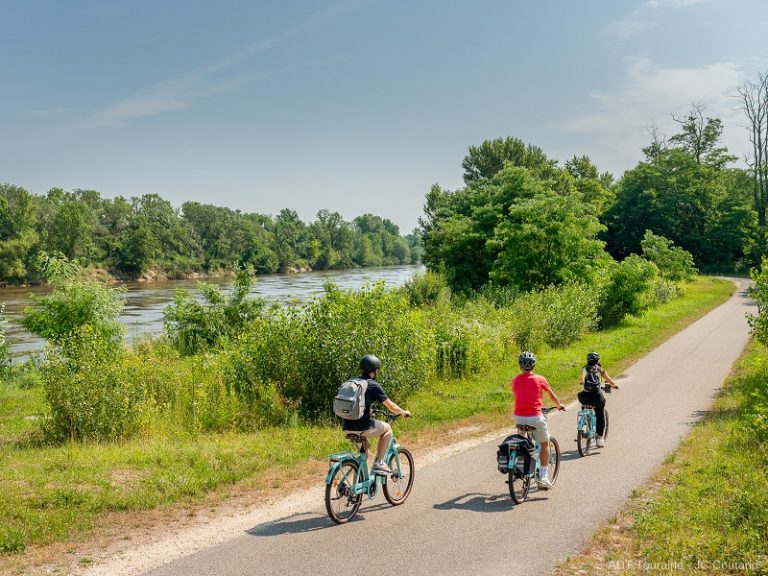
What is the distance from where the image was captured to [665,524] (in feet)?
24.3

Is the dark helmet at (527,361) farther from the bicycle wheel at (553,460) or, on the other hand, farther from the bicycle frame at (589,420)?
the bicycle frame at (589,420)

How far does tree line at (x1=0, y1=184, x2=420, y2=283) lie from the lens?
281 ft

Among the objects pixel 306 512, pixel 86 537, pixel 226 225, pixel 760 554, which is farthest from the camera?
pixel 226 225

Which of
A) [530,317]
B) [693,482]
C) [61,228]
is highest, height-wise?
[61,228]

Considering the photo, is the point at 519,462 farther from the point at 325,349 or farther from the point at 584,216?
the point at 584,216

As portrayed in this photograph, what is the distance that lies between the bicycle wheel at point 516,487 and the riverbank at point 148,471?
309 cm

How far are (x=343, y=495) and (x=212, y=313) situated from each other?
1871cm

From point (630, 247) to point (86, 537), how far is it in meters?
75.1

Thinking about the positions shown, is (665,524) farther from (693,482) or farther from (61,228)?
(61,228)

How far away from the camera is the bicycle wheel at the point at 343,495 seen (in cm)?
754

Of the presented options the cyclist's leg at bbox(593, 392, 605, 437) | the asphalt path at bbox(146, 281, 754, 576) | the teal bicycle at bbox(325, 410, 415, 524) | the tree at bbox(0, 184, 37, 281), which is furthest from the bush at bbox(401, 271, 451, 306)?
the tree at bbox(0, 184, 37, 281)

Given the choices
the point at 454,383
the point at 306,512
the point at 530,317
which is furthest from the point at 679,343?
the point at 306,512

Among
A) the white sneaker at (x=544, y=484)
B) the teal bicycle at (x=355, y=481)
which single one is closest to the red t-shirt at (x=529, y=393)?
the white sneaker at (x=544, y=484)

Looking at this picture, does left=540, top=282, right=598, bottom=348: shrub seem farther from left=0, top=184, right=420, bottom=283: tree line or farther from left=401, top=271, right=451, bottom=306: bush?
left=0, top=184, right=420, bottom=283: tree line
